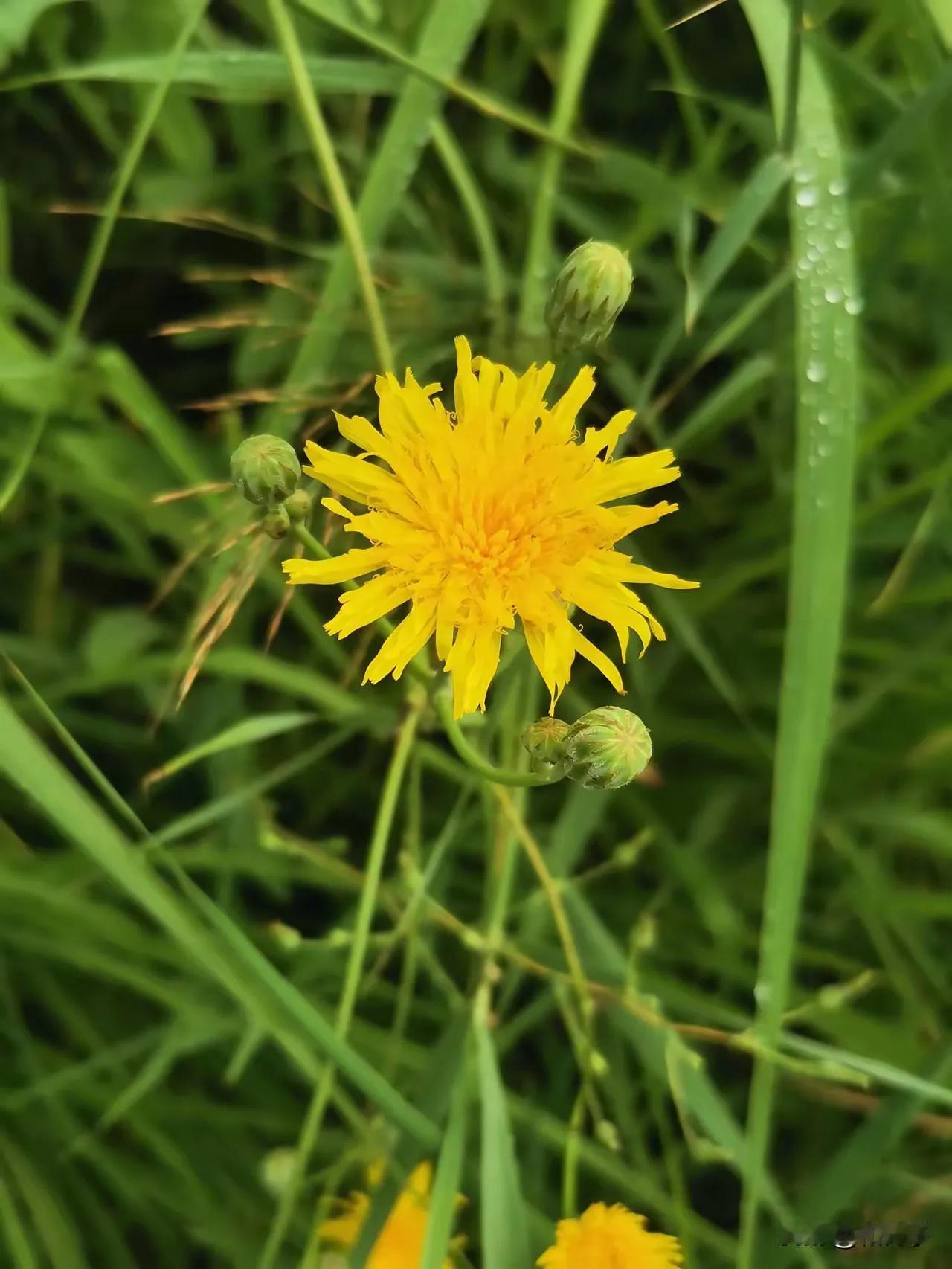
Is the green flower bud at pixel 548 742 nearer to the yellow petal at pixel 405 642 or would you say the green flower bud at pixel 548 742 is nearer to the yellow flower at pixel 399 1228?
the yellow petal at pixel 405 642

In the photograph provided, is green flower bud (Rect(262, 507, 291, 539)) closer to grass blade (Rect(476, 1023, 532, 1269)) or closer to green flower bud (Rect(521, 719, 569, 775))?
green flower bud (Rect(521, 719, 569, 775))

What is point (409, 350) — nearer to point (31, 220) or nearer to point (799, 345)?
point (799, 345)

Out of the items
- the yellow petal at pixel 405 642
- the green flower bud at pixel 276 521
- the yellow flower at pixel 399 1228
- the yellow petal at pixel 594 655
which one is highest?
the green flower bud at pixel 276 521

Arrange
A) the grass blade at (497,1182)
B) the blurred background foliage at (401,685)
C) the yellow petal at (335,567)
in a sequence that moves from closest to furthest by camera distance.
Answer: the yellow petal at (335,567)
the grass blade at (497,1182)
the blurred background foliage at (401,685)

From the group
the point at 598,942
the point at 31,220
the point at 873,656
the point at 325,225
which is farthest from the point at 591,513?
the point at 31,220

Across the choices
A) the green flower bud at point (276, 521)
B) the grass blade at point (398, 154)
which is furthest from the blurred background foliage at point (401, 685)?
the green flower bud at point (276, 521)
